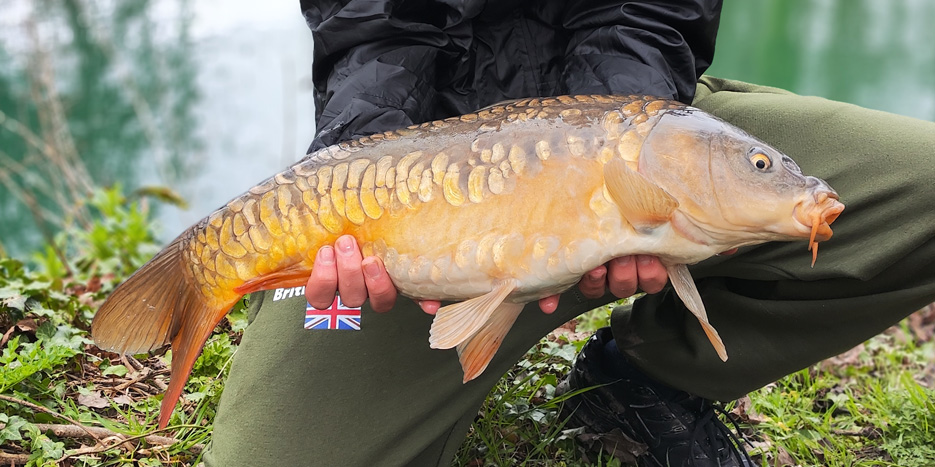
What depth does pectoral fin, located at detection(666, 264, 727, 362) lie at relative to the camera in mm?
1175

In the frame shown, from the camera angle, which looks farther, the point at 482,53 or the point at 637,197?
the point at 482,53

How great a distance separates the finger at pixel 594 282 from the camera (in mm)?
1217

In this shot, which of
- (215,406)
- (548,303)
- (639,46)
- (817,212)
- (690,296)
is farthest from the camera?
(215,406)

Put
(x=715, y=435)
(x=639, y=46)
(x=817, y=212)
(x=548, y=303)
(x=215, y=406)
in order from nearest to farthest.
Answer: (x=817, y=212), (x=548, y=303), (x=639, y=46), (x=715, y=435), (x=215, y=406)

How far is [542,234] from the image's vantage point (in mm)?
1159

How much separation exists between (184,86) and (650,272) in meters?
6.96

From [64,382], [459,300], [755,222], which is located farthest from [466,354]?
[64,382]

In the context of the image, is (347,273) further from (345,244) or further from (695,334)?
(695,334)

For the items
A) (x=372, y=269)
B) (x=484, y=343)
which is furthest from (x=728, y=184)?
(x=372, y=269)

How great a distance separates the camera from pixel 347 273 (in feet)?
4.01

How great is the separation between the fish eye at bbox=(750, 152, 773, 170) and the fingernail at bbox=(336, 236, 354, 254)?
1.87 ft

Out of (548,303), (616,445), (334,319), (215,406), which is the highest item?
(548,303)

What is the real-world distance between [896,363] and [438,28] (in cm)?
164

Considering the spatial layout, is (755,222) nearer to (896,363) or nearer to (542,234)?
(542,234)
